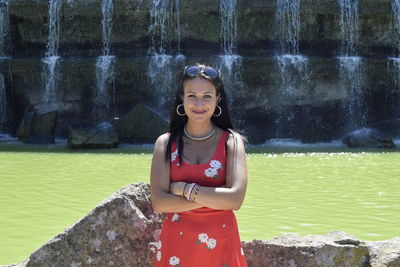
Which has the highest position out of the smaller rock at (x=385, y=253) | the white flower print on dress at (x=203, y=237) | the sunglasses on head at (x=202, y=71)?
the sunglasses on head at (x=202, y=71)

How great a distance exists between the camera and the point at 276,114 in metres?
17.3

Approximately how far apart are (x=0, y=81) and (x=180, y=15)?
5.97m

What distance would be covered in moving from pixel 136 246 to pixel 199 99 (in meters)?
0.83

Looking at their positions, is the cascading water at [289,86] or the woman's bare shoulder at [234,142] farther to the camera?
Result: the cascading water at [289,86]

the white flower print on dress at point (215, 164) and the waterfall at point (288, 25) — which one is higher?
the waterfall at point (288, 25)

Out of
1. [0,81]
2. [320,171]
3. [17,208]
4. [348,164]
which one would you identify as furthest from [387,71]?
[17,208]

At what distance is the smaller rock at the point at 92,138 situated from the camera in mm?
13695

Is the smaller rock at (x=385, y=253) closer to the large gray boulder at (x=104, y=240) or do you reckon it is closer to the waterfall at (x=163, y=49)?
the large gray boulder at (x=104, y=240)

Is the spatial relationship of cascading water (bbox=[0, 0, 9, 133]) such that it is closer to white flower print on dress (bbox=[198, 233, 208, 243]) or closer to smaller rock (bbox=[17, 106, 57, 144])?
smaller rock (bbox=[17, 106, 57, 144])

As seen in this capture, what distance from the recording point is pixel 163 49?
18453 mm

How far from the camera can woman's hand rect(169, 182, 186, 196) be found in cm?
251

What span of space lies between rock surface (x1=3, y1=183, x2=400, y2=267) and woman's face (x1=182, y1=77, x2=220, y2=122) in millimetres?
569

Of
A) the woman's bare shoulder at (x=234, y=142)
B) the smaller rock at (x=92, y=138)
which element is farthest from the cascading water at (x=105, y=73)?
the woman's bare shoulder at (x=234, y=142)

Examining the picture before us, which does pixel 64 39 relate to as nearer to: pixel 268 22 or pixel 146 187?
pixel 268 22
